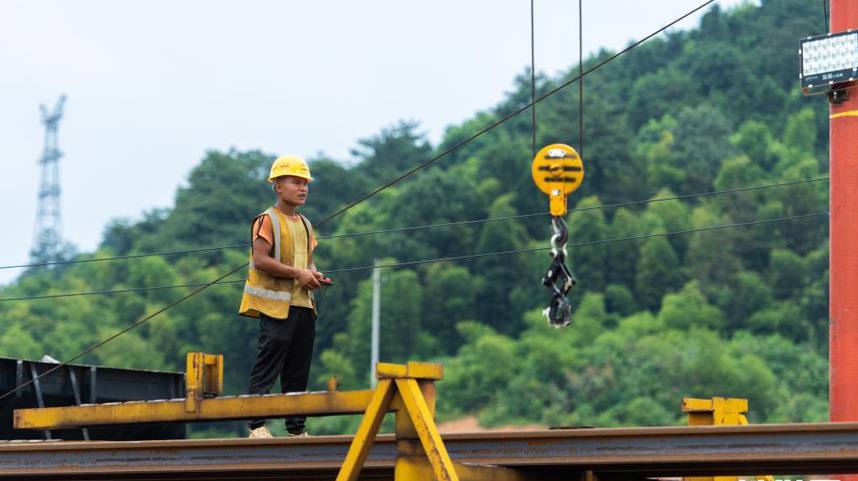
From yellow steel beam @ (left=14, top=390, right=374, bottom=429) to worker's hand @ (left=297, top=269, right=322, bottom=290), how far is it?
4.86 ft

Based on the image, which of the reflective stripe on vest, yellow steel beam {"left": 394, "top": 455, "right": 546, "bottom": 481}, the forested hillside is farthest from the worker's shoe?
the forested hillside

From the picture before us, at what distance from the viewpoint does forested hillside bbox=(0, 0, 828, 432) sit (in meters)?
102

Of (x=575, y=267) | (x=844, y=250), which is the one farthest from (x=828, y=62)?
(x=575, y=267)

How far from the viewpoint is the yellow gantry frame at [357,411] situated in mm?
9227

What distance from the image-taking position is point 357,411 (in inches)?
387

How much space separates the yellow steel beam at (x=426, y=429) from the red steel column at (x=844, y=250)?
6382mm

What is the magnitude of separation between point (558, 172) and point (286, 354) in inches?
107

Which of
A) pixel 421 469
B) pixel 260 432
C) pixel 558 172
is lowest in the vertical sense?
pixel 421 469

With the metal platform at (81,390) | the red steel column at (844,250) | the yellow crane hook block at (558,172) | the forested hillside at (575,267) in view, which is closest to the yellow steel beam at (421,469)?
the yellow crane hook block at (558,172)

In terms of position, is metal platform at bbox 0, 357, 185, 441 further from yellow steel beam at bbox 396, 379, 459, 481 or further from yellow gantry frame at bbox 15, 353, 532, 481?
yellow steel beam at bbox 396, 379, 459, 481

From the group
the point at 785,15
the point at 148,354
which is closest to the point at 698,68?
the point at 785,15

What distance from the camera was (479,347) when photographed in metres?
108

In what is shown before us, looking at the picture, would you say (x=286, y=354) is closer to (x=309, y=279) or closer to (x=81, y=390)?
(x=309, y=279)

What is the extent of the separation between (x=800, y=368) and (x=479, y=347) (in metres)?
19.8
